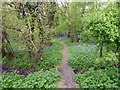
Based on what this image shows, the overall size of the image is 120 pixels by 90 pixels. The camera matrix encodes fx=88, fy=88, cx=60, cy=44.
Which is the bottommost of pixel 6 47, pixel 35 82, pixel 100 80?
pixel 35 82

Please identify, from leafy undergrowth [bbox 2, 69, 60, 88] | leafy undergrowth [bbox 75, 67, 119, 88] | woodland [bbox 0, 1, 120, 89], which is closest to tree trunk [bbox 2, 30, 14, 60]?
woodland [bbox 0, 1, 120, 89]

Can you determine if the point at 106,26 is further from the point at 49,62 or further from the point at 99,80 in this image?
the point at 49,62

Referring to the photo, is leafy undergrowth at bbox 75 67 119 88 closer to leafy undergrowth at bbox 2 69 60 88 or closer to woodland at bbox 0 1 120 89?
woodland at bbox 0 1 120 89

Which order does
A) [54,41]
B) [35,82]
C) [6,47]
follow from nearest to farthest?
[35,82], [54,41], [6,47]

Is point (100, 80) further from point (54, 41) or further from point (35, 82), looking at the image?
point (54, 41)

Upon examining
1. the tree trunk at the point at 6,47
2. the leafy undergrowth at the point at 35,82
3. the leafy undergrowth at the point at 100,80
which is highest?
the tree trunk at the point at 6,47

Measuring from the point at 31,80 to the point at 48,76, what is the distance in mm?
936

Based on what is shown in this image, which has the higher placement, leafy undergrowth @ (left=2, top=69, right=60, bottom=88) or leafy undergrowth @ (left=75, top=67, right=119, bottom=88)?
leafy undergrowth @ (left=75, top=67, right=119, bottom=88)

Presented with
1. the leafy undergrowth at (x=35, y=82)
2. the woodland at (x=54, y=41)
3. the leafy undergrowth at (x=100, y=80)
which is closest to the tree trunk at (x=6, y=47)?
the woodland at (x=54, y=41)

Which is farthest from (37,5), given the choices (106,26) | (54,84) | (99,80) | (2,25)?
(99,80)

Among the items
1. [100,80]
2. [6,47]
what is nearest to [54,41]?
[100,80]

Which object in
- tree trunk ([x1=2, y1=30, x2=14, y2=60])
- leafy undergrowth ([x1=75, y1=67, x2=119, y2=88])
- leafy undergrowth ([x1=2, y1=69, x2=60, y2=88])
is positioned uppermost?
tree trunk ([x1=2, y1=30, x2=14, y2=60])

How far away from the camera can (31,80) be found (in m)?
4.82

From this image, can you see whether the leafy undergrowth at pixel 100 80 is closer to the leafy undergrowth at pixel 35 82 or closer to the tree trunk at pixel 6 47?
the leafy undergrowth at pixel 35 82
